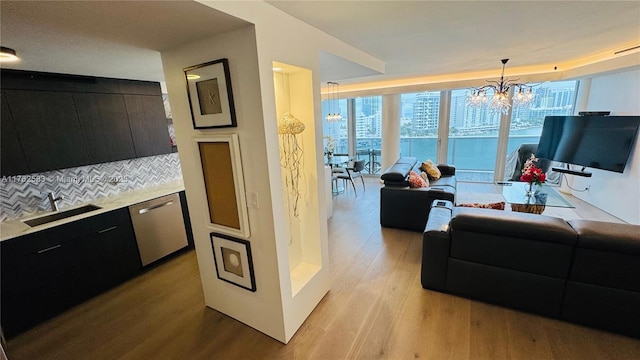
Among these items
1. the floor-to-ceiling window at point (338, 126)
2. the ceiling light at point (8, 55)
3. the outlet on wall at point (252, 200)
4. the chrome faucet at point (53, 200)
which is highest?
the ceiling light at point (8, 55)

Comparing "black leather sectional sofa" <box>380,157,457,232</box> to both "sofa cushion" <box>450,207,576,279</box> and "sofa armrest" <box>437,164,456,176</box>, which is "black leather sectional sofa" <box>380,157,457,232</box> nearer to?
"sofa armrest" <box>437,164,456,176</box>

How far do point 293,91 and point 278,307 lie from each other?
173 cm

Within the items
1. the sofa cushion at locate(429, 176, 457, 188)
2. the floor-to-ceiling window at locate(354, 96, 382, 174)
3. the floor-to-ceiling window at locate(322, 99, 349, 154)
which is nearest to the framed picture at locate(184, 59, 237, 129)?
the sofa cushion at locate(429, 176, 457, 188)

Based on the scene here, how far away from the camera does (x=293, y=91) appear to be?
2127 millimetres

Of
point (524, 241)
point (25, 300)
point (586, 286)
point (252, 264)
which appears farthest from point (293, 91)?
point (25, 300)

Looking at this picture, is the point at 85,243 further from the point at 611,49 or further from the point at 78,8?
the point at 611,49

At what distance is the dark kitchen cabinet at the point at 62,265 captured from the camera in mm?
2168

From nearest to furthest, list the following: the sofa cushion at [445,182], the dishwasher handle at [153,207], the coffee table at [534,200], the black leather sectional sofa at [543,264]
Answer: the black leather sectional sofa at [543,264] < the dishwasher handle at [153,207] < the coffee table at [534,200] < the sofa cushion at [445,182]

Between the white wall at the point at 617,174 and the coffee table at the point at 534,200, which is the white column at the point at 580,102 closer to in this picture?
the white wall at the point at 617,174

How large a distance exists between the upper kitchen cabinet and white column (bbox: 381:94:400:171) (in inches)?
200

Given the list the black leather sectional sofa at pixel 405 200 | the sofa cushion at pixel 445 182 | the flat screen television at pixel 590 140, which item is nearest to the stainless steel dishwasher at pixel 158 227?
the black leather sectional sofa at pixel 405 200

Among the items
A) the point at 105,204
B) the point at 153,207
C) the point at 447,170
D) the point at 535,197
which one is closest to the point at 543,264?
the point at 535,197

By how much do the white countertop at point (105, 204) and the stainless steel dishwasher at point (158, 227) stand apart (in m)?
0.10

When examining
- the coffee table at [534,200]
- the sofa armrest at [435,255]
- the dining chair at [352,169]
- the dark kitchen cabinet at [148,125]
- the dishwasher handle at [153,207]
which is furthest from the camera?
the dining chair at [352,169]
